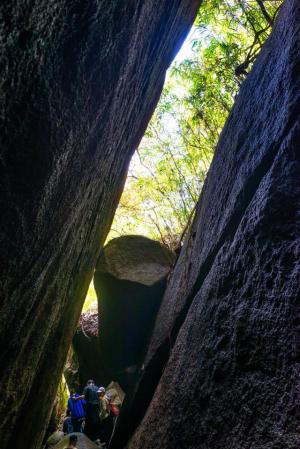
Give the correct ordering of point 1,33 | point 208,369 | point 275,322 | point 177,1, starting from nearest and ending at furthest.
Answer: point 1,33 < point 275,322 < point 208,369 < point 177,1

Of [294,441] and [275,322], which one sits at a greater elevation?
[275,322]

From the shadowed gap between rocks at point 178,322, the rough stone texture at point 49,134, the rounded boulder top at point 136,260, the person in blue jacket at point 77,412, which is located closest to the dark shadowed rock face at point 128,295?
the rounded boulder top at point 136,260

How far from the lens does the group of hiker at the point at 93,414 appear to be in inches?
317

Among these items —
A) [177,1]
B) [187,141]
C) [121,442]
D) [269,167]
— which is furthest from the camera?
[187,141]

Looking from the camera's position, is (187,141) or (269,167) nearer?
(269,167)

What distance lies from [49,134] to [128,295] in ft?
17.4

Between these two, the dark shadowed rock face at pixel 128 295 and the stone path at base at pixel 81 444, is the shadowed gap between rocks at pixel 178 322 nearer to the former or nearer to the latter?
the stone path at base at pixel 81 444

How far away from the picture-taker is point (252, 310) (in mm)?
1963

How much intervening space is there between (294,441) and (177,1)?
4.69 meters

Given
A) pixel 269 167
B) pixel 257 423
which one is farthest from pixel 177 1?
pixel 257 423

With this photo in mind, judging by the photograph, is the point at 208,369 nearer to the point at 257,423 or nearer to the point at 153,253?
the point at 257,423

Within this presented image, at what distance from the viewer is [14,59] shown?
1.27 metres

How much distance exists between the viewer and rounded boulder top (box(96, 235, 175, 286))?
6625mm

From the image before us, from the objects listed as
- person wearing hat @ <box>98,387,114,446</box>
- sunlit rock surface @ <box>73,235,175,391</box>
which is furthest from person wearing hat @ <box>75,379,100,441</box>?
sunlit rock surface @ <box>73,235,175,391</box>
